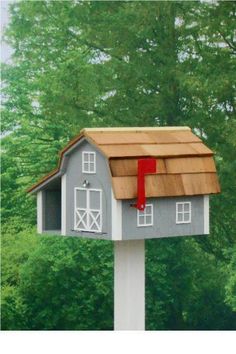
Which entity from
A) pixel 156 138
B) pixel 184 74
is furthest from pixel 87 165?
pixel 184 74

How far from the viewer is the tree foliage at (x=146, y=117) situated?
17719 millimetres

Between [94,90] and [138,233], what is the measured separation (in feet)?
14.3

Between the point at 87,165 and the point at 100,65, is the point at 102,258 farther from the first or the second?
the point at 87,165

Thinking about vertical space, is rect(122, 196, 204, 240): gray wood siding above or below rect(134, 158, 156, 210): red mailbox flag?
below

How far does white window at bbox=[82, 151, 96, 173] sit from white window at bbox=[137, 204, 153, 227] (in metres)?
0.53

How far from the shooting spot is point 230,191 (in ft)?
58.0

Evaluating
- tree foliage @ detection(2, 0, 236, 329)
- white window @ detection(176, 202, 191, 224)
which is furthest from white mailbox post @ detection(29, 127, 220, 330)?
tree foliage @ detection(2, 0, 236, 329)

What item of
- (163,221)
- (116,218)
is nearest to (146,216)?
(163,221)

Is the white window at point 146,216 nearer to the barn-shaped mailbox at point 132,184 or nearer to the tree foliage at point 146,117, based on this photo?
the barn-shaped mailbox at point 132,184

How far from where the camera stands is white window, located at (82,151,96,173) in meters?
13.9

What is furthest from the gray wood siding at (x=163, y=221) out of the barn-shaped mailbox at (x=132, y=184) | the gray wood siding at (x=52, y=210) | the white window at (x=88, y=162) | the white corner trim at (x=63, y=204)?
the gray wood siding at (x=52, y=210)

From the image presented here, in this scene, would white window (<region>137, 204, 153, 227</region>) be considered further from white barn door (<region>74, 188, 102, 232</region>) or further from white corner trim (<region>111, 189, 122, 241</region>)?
white barn door (<region>74, 188, 102, 232</region>)

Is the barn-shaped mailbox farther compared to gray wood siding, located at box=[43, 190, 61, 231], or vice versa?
gray wood siding, located at box=[43, 190, 61, 231]

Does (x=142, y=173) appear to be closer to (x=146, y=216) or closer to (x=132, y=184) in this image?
(x=132, y=184)
